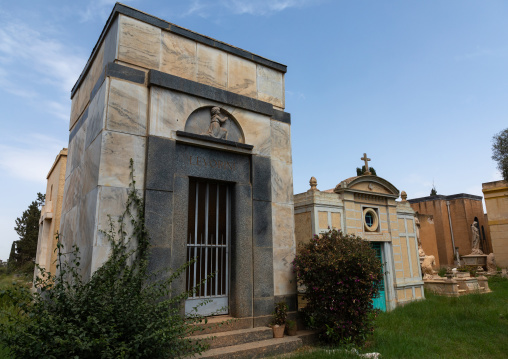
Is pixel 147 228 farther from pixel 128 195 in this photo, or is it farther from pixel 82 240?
pixel 82 240

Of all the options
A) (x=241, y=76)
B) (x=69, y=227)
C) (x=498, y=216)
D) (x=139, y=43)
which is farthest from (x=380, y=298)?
(x=498, y=216)

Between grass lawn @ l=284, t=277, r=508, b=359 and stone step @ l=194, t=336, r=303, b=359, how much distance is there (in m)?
0.27

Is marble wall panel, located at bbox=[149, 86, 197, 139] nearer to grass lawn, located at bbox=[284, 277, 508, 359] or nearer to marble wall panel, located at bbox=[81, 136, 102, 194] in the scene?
marble wall panel, located at bbox=[81, 136, 102, 194]

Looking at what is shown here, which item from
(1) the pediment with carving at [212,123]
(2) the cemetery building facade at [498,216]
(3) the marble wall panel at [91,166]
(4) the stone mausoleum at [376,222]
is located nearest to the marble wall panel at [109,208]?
(3) the marble wall panel at [91,166]

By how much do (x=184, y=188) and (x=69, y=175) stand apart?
309 centimetres

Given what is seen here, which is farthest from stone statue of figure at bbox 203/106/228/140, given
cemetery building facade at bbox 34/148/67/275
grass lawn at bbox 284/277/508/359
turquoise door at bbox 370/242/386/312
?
cemetery building facade at bbox 34/148/67/275

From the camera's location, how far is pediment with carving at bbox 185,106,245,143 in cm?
669

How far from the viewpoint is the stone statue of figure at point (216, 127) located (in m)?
6.79

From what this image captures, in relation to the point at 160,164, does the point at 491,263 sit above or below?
below

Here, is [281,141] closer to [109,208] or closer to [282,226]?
[282,226]

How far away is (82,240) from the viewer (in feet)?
18.8

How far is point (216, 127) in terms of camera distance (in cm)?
685

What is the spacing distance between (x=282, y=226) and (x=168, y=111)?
3.32 metres

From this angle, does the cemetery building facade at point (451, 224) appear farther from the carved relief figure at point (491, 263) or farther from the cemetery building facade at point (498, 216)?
the cemetery building facade at point (498, 216)
